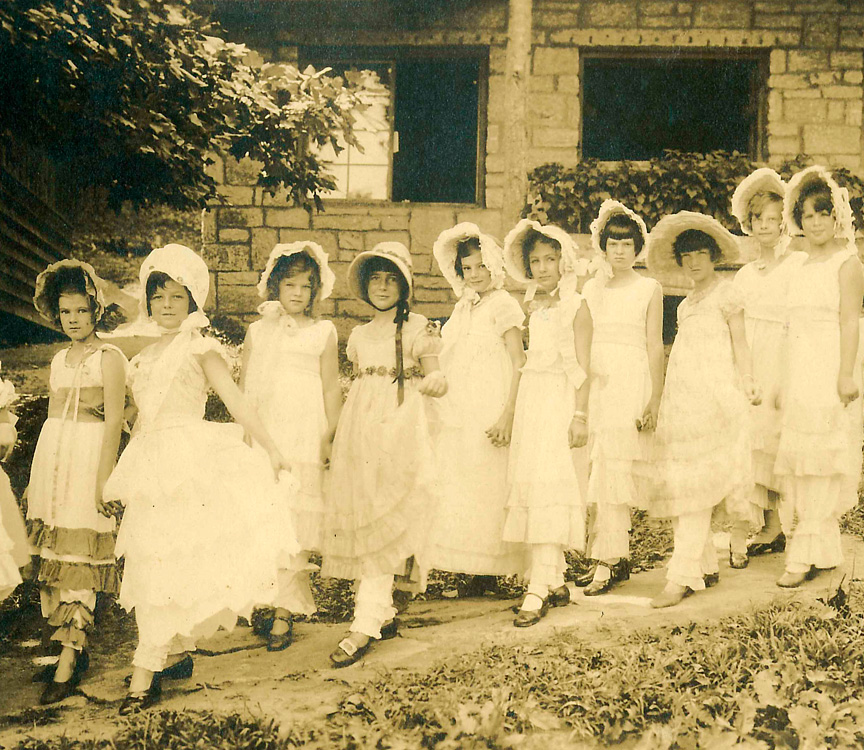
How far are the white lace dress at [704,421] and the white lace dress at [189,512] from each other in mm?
1677

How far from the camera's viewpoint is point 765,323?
419 centimetres

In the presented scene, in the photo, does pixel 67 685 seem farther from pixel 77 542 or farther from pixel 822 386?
pixel 822 386

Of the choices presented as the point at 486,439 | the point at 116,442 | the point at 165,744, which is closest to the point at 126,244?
the point at 116,442

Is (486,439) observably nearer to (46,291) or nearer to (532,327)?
(532,327)

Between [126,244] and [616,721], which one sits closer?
[616,721]

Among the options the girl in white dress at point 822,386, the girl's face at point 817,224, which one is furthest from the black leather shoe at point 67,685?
the girl's face at point 817,224

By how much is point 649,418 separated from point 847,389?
0.81m

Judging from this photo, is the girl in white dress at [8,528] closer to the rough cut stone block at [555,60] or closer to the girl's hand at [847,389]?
the girl's hand at [847,389]

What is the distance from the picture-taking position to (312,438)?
3.71 meters

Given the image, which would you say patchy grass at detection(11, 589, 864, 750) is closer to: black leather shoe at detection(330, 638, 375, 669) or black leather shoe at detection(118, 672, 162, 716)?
black leather shoe at detection(118, 672, 162, 716)

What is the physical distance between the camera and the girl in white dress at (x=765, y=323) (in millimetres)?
4117

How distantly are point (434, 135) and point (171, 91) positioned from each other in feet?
10.2

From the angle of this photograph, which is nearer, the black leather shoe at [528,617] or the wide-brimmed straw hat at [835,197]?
the black leather shoe at [528,617]

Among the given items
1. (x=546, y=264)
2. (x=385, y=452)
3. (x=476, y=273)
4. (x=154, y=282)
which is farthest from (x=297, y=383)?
(x=546, y=264)
